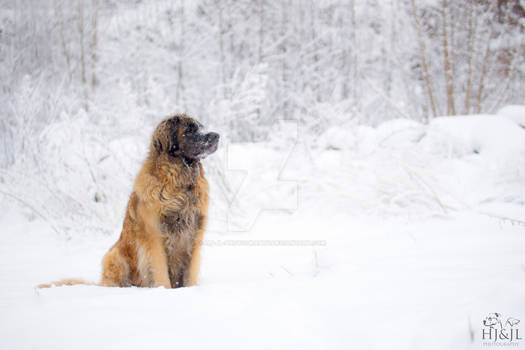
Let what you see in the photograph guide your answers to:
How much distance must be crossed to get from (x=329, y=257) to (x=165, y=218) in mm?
1236

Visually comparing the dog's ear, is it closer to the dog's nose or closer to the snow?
the dog's nose

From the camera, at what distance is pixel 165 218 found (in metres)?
2.05

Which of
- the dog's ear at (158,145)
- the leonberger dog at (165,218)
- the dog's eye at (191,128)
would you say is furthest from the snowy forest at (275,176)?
the dog's eye at (191,128)

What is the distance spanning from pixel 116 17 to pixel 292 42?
621 centimetres

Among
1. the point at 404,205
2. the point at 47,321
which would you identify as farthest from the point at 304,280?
the point at 404,205

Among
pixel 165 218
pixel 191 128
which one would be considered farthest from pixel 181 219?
pixel 191 128

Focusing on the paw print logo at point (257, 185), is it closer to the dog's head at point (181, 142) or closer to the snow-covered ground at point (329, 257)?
the snow-covered ground at point (329, 257)

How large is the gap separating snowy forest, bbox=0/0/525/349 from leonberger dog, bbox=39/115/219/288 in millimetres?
468

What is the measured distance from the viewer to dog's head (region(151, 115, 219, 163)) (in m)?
2.25

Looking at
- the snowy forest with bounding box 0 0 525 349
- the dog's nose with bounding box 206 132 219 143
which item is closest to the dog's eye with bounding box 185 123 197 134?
the dog's nose with bounding box 206 132 219 143

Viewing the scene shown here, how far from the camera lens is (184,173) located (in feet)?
7.21

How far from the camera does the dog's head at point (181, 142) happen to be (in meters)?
2.25

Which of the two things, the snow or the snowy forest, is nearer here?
the snowy forest

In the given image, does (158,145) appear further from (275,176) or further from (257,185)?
(275,176)
